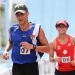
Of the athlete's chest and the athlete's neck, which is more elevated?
the athlete's neck

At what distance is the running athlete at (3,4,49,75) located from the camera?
9.25ft

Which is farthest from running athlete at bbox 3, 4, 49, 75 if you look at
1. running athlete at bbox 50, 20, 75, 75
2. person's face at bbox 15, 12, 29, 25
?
running athlete at bbox 50, 20, 75, 75

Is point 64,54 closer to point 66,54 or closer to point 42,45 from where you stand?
point 66,54

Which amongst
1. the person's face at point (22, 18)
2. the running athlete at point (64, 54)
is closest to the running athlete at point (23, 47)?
the person's face at point (22, 18)

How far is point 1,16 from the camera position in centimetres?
474

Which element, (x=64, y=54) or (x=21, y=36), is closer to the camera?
(x=21, y=36)

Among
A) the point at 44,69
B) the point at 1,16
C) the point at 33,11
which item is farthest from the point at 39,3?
the point at 44,69

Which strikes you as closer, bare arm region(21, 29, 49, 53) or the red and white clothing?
bare arm region(21, 29, 49, 53)

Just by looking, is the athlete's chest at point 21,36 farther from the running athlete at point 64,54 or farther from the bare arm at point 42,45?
the running athlete at point 64,54

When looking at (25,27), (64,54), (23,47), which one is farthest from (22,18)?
(64,54)

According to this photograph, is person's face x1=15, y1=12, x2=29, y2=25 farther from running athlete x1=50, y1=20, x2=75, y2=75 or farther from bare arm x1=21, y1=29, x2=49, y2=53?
running athlete x1=50, y1=20, x2=75, y2=75

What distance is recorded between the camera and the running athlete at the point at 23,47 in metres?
2.82

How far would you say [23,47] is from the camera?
2.79 m

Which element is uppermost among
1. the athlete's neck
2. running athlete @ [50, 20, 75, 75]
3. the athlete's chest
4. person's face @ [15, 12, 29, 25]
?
person's face @ [15, 12, 29, 25]
